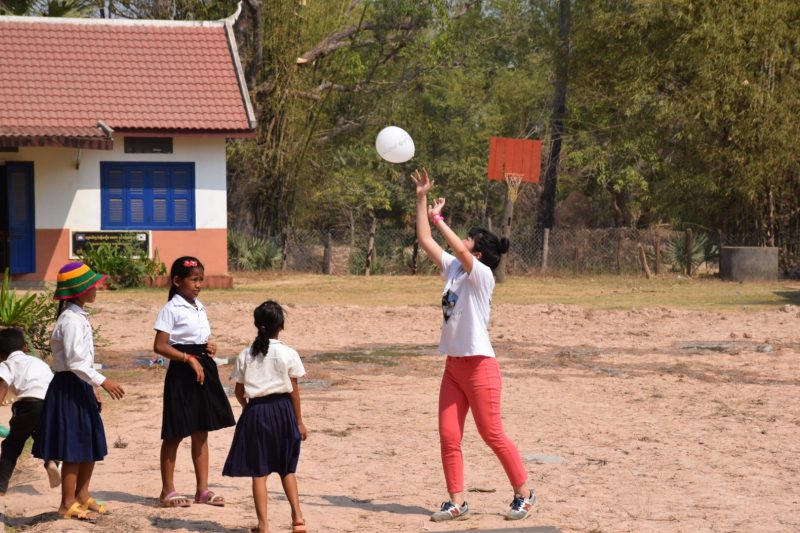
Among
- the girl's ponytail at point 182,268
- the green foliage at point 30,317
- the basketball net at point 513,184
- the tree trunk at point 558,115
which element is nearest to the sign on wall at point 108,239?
the basketball net at point 513,184

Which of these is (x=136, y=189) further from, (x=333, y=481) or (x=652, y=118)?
(x=333, y=481)

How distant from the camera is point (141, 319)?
1823 cm

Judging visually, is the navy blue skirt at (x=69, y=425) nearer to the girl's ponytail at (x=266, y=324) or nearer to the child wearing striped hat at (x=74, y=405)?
the child wearing striped hat at (x=74, y=405)

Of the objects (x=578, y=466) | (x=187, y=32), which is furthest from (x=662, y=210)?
(x=578, y=466)

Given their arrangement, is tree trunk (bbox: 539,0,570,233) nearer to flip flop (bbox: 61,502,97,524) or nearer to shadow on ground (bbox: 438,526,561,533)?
shadow on ground (bbox: 438,526,561,533)

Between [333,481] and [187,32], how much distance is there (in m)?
20.9

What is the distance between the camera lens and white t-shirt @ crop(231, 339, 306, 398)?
659 cm

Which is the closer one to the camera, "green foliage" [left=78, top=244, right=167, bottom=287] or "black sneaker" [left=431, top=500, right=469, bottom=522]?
"black sneaker" [left=431, top=500, right=469, bottom=522]

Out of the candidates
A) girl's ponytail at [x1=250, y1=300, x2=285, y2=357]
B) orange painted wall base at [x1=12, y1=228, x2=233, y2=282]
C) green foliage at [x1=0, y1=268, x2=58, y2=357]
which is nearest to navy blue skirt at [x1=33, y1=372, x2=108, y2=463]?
girl's ponytail at [x1=250, y1=300, x2=285, y2=357]

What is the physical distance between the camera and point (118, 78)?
26.0 m

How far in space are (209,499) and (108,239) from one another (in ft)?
59.7

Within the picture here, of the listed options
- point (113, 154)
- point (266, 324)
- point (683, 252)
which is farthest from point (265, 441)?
point (683, 252)

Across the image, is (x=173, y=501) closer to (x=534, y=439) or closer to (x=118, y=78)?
(x=534, y=439)

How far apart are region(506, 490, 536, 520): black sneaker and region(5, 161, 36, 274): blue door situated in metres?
19.4
